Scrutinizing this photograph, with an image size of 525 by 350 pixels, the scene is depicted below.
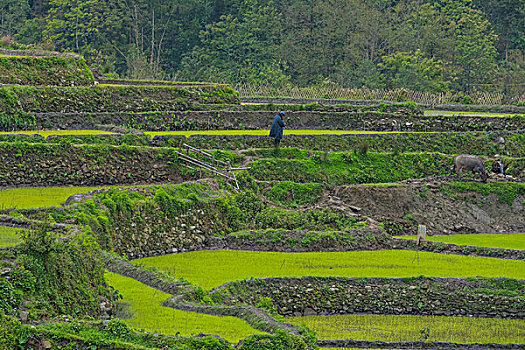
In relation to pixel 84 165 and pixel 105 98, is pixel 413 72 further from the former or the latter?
pixel 84 165

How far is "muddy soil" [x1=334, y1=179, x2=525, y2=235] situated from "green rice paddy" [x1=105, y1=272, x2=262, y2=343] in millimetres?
17340

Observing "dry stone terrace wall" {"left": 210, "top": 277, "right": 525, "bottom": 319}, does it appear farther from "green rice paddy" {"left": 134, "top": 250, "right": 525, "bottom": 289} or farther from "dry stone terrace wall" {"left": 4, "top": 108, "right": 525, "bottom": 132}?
"dry stone terrace wall" {"left": 4, "top": 108, "right": 525, "bottom": 132}

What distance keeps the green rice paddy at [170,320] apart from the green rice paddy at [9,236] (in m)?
3.17

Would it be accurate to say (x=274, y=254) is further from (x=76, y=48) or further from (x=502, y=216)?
(x=76, y=48)

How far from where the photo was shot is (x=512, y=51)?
339 ft

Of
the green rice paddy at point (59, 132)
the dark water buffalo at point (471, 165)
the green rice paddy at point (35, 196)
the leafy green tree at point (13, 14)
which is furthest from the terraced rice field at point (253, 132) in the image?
the leafy green tree at point (13, 14)

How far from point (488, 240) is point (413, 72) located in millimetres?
50619

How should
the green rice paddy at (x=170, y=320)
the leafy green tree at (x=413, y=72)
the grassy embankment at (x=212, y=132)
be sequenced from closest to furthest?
the green rice paddy at (x=170, y=320) → the grassy embankment at (x=212, y=132) → the leafy green tree at (x=413, y=72)

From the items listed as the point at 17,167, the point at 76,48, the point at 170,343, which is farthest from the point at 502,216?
the point at 76,48

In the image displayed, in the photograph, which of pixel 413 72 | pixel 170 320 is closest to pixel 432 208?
pixel 170 320

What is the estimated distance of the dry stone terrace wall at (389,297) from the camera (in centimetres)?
3088

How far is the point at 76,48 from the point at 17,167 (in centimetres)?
5877

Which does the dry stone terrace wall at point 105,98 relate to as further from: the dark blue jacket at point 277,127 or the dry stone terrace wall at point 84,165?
the dark blue jacket at point 277,127

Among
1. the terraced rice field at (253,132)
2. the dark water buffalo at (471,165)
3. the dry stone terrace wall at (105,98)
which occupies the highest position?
the dry stone terrace wall at (105,98)
